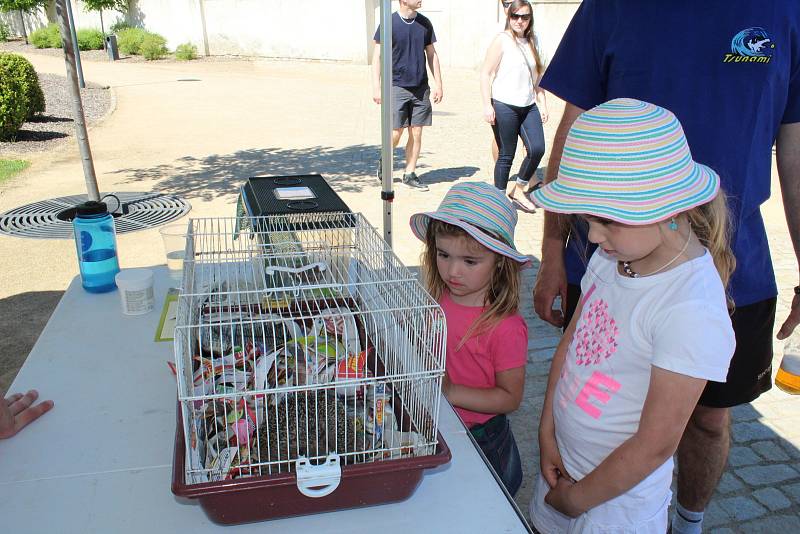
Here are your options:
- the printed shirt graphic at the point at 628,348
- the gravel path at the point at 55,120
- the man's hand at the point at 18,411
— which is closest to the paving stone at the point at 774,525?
the printed shirt graphic at the point at 628,348

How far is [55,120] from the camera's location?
1115cm

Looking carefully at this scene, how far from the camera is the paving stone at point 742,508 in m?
2.58

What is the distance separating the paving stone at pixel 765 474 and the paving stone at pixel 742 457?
0.03 m

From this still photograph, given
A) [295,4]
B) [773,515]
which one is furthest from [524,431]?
[295,4]

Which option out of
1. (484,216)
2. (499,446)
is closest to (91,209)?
(484,216)

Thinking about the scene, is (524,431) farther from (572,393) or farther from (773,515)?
(572,393)

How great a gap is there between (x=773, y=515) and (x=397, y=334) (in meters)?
2.05

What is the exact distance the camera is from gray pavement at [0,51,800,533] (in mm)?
2920

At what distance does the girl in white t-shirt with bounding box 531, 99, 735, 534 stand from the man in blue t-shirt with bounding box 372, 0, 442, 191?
5.16m

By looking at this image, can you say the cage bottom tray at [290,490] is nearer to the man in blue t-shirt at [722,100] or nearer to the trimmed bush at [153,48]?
the man in blue t-shirt at [722,100]

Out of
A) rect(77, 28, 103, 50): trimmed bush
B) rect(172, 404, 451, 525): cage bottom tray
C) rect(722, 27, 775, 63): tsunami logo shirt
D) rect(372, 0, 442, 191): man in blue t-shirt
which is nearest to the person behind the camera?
rect(172, 404, 451, 525): cage bottom tray

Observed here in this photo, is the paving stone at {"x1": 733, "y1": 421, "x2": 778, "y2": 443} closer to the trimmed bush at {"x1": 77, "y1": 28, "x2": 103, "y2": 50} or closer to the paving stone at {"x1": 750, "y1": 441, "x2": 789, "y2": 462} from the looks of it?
the paving stone at {"x1": 750, "y1": 441, "x2": 789, "y2": 462}

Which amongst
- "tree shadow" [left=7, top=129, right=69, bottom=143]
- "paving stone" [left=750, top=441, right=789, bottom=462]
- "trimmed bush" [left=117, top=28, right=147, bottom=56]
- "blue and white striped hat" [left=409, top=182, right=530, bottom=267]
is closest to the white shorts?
"blue and white striped hat" [left=409, top=182, right=530, bottom=267]

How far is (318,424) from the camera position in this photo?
131cm
